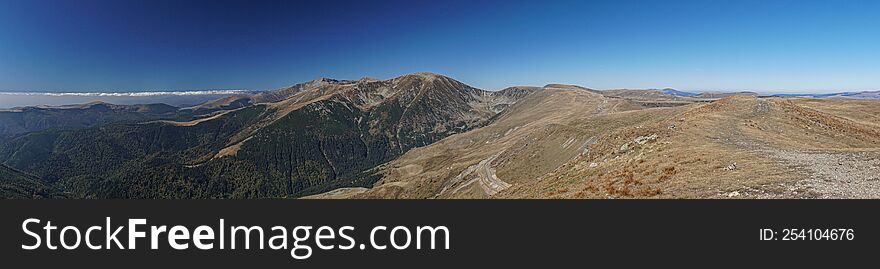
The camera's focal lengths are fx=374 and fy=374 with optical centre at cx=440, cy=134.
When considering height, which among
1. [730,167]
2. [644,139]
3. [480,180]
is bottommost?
[480,180]

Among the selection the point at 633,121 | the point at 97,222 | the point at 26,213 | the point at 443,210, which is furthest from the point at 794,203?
the point at 633,121

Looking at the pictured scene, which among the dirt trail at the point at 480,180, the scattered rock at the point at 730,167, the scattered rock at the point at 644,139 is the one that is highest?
the scattered rock at the point at 644,139

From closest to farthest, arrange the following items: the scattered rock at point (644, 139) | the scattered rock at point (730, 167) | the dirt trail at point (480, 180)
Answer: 1. the scattered rock at point (730, 167)
2. the scattered rock at point (644, 139)
3. the dirt trail at point (480, 180)

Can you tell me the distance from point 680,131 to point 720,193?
3110 centimetres

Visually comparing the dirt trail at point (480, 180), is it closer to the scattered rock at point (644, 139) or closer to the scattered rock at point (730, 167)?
the scattered rock at point (644, 139)

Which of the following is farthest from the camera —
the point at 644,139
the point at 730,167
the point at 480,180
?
the point at 480,180

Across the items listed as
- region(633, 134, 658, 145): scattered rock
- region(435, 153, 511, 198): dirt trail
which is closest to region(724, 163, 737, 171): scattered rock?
region(633, 134, 658, 145): scattered rock

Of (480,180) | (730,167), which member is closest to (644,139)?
(730,167)

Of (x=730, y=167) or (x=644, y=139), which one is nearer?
(x=730, y=167)

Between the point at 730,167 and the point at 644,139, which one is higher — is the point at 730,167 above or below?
below

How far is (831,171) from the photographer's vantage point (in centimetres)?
2302

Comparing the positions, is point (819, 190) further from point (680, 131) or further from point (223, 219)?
point (680, 131)

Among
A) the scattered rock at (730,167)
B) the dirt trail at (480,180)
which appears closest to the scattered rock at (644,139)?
the scattered rock at (730,167)

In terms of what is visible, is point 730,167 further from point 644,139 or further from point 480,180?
point 480,180
